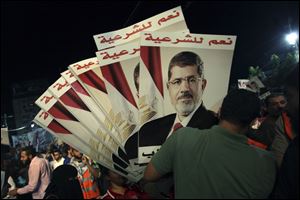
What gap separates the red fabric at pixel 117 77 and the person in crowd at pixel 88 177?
15.3 feet

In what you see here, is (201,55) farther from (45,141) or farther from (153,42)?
(45,141)

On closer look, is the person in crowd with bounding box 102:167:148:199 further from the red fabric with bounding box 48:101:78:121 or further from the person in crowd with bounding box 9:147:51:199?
the person in crowd with bounding box 9:147:51:199

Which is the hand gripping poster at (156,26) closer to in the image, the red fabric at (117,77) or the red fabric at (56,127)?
the red fabric at (117,77)

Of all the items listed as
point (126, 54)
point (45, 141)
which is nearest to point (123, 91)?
point (126, 54)

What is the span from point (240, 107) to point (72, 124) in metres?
1.11

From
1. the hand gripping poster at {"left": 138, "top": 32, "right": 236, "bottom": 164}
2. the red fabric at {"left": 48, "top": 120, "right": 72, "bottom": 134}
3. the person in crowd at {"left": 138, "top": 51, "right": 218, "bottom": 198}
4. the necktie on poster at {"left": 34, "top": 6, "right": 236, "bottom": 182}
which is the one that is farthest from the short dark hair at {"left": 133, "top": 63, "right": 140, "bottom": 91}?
the red fabric at {"left": 48, "top": 120, "right": 72, "bottom": 134}

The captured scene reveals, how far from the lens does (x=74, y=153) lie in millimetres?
8273

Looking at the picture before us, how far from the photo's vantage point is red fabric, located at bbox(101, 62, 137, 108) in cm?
242

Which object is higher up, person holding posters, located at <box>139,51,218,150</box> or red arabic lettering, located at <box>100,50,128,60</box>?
red arabic lettering, located at <box>100,50,128,60</box>

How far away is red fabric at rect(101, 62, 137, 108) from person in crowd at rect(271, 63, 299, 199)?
0.96 meters

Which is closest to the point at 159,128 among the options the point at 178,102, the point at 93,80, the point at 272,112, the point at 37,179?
the point at 178,102

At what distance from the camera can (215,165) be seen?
212 cm

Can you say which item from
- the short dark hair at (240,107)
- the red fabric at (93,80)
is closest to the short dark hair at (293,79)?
the short dark hair at (240,107)

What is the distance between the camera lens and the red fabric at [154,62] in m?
2.37
